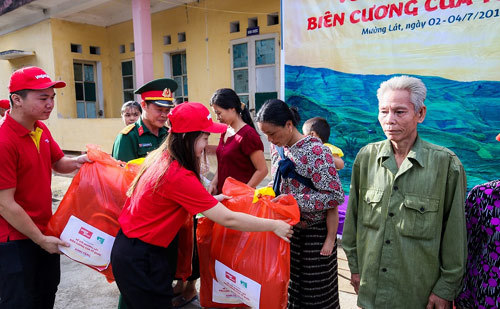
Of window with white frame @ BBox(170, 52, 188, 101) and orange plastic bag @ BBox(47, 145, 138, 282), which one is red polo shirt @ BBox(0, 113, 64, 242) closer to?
orange plastic bag @ BBox(47, 145, 138, 282)

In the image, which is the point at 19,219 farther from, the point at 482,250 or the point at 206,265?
the point at 482,250

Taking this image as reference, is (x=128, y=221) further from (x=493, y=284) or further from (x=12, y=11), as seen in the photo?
(x=12, y=11)

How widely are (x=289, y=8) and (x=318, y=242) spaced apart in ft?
9.99

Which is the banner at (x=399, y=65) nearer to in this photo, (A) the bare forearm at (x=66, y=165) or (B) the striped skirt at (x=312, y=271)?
(B) the striped skirt at (x=312, y=271)

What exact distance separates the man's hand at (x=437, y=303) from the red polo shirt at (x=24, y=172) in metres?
2.05

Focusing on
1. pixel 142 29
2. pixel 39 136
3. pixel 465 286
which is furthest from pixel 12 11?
pixel 465 286

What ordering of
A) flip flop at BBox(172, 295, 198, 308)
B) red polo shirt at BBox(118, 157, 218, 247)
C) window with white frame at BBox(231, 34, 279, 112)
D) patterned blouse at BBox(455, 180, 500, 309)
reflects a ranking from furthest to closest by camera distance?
window with white frame at BBox(231, 34, 279, 112)
flip flop at BBox(172, 295, 198, 308)
red polo shirt at BBox(118, 157, 218, 247)
patterned blouse at BBox(455, 180, 500, 309)

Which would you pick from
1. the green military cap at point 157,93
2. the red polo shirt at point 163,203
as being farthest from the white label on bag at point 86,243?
the green military cap at point 157,93

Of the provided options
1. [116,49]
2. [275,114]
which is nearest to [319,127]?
[275,114]

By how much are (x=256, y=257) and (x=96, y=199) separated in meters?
0.99

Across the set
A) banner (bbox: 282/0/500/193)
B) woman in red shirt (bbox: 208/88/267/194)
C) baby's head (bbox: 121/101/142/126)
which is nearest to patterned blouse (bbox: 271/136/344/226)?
woman in red shirt (bbox: 208/88/267/194)

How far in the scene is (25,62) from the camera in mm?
10273

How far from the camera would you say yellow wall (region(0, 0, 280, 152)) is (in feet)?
23.2

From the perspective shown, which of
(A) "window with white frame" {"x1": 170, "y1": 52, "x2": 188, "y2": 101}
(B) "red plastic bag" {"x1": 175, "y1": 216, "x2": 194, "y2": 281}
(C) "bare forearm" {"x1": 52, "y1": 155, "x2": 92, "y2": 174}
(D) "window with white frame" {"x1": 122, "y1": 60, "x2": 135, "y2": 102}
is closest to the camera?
(B) "red plastic bag" {"x1": 175, "y1": 216, "x2": 194, "y2": 281}
